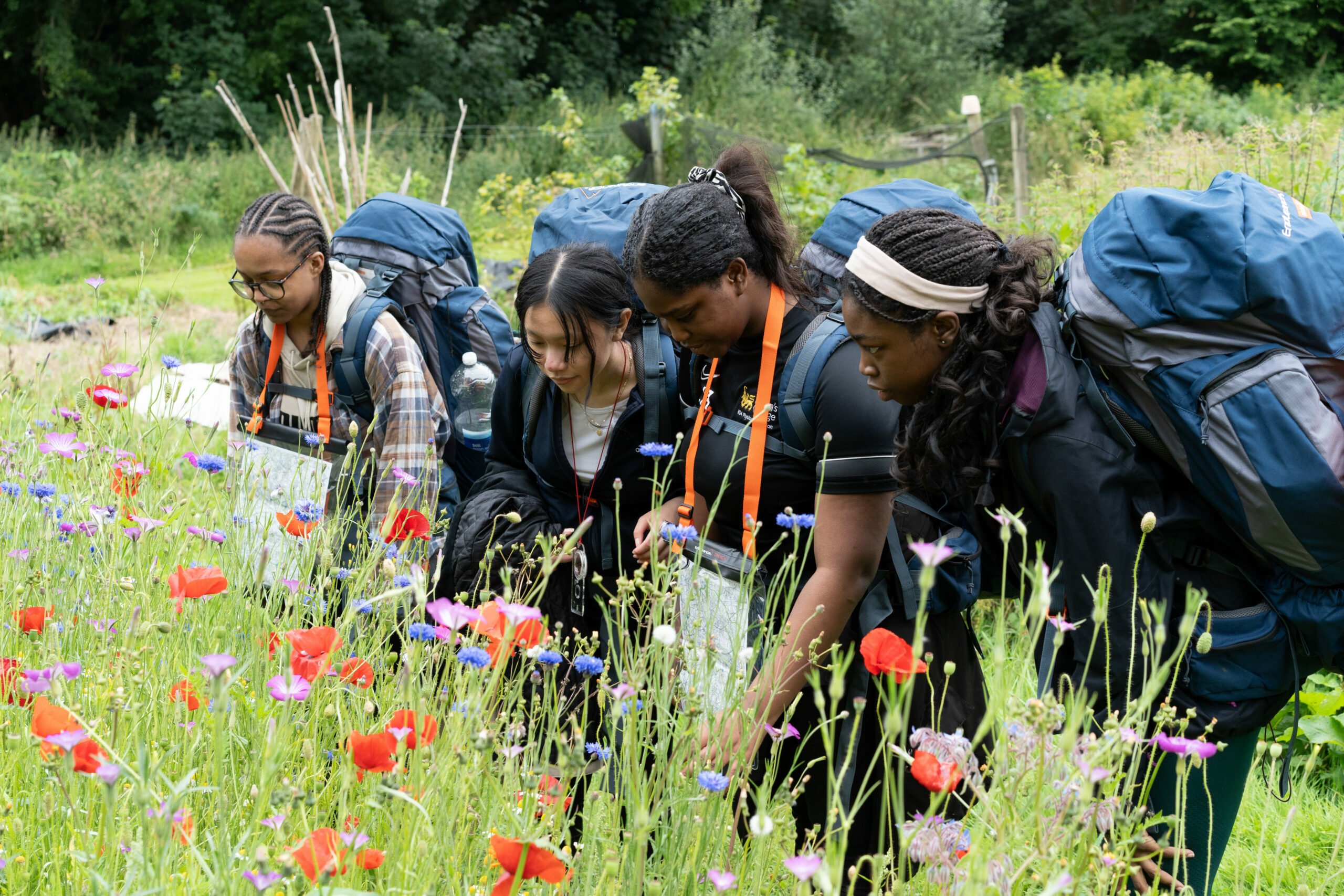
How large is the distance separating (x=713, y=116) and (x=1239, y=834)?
56.9 ft

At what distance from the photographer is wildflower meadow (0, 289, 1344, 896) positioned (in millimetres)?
1050

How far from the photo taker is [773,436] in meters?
2.13

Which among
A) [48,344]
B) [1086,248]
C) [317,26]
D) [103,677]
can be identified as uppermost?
[317,26]

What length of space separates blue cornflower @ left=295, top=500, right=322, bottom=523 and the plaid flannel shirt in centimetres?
64

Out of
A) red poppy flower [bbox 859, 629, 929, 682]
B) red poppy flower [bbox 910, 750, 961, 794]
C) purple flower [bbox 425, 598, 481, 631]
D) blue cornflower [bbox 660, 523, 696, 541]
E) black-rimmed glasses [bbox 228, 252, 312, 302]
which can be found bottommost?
red poppy flower [bbox 910, 750, 961, 794]

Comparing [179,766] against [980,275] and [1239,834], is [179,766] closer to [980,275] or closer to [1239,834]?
[980,275]

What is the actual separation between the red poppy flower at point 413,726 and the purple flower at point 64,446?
49.2 inches

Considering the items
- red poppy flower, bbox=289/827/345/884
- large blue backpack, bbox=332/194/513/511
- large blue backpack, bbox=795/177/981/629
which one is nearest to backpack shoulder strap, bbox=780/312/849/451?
large blue backpack, bbox=795/177/981/629

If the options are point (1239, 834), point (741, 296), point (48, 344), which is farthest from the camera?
point (48, 344)

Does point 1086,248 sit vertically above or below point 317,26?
below

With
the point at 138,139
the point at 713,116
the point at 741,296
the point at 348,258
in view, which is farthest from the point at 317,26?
the point at 741,296

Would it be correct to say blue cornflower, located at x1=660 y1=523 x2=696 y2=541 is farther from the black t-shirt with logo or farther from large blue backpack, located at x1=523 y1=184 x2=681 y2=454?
large blue backpack, located at x1=523 y1=184 x2=681 y2=454

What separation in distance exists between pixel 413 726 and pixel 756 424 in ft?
3.31

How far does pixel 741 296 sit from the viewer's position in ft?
7.16
